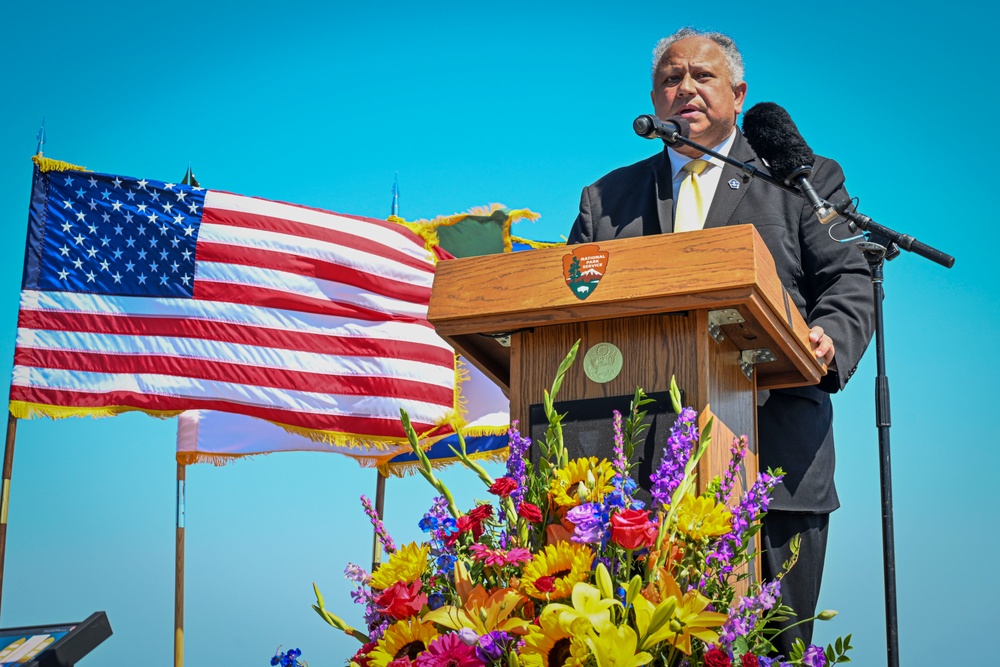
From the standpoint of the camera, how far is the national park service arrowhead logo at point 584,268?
1.82 meters

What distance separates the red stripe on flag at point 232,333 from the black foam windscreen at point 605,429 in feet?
15.2

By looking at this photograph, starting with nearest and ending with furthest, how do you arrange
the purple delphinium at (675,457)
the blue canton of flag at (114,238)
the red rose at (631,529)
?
1. the red rose at (631,529)
2. the purple delphinium at (675,457)
3. the blue canton of flag at (114,238)

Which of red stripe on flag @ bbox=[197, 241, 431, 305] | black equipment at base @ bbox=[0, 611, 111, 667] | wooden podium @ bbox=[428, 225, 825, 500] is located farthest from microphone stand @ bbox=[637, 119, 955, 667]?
red stripe on flag @ bbox=[197, 241, 431, 305]

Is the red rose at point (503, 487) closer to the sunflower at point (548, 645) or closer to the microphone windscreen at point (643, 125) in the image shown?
the sunflower at point (548, 645)

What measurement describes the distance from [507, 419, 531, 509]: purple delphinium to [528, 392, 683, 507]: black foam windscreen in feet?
0.34

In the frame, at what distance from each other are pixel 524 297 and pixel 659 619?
669mm

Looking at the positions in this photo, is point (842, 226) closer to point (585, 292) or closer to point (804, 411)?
point (804, 411)

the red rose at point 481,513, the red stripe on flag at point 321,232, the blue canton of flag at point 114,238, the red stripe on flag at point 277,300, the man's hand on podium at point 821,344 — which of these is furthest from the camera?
the red stripe on flag at point 321,232

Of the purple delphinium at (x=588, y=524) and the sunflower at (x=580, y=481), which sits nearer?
the purple delphinium at (x=588, y=524)

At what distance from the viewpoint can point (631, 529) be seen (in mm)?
1452

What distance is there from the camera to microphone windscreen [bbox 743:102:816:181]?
2.43m

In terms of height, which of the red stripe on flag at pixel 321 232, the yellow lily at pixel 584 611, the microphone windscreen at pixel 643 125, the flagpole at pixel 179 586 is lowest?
the flagpole at pixel 179 586

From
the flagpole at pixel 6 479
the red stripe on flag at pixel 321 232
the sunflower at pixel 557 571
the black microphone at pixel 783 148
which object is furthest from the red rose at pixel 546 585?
the red stripe on flag at pixel 321 232

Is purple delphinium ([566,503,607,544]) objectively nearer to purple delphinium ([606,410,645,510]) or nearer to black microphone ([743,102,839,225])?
purple delphinium ([606,410,645,510])
